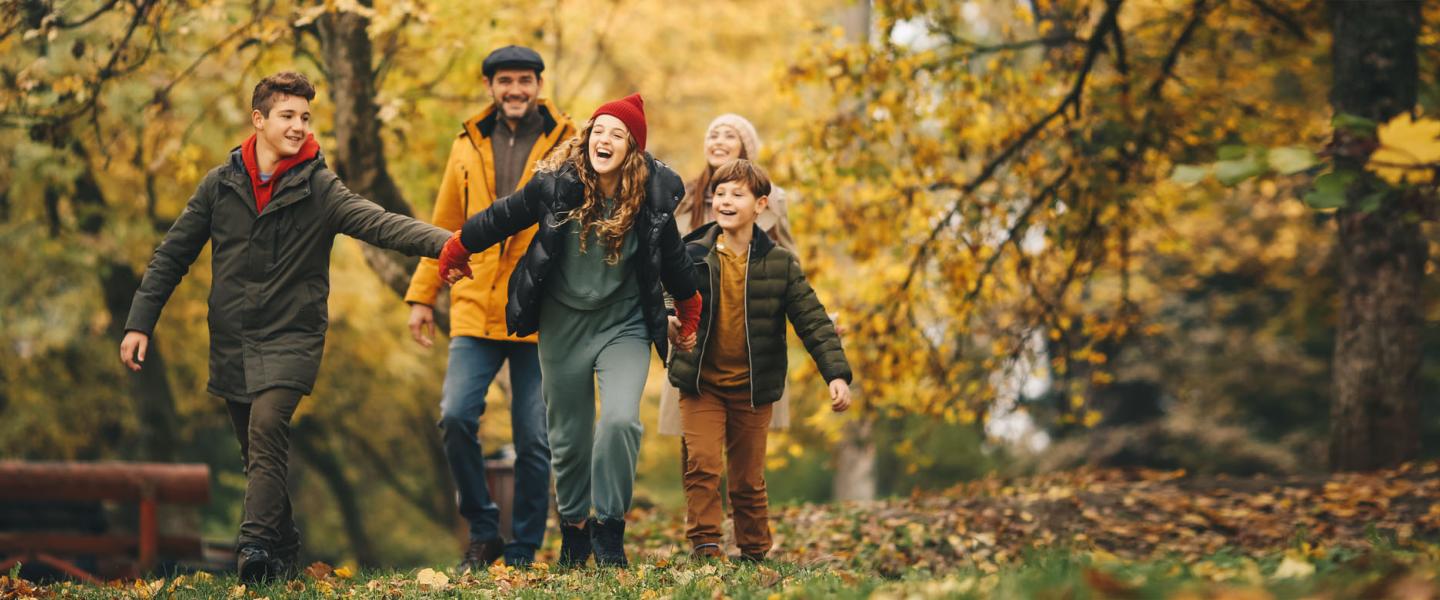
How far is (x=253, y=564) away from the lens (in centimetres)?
553

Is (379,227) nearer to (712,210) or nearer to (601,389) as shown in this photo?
(601,389)

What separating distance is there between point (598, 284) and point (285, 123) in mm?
1464

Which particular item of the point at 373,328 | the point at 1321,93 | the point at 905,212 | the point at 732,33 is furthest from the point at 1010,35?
the point at 732,33

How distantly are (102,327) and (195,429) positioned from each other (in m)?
5.14

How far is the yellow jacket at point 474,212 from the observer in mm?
6477

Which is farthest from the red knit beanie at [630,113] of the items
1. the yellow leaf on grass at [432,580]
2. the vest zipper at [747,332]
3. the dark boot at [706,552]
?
the yellow leaf on grass at [432,580]

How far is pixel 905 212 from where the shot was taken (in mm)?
11188

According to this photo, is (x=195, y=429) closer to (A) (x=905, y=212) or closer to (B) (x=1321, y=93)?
(A) (x=905, y=212)

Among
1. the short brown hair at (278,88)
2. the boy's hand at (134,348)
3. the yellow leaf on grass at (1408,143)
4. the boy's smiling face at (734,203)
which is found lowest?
the boy's hand at (134,348)

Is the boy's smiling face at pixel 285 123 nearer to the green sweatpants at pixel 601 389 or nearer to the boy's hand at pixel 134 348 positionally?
the boy's hand at pixel 134 348

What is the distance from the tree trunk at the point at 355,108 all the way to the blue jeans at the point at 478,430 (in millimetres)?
2871

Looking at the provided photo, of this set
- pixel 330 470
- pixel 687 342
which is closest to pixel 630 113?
pixel 687 342

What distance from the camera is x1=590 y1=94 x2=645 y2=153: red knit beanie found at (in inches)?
222

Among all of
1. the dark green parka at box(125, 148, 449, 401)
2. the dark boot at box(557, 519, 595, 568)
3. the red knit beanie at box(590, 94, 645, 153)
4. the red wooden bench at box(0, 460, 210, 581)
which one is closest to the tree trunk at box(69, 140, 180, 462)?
the red wooden bench at box(0, 460, 210, 581)
